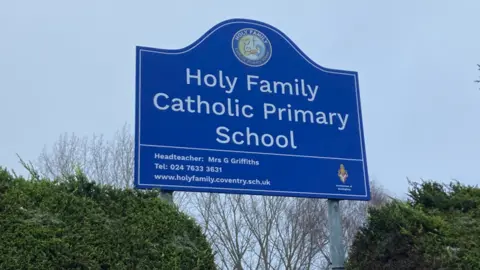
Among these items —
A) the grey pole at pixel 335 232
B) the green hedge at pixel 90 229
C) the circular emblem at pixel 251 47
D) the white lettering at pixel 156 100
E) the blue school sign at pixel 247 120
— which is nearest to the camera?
the green hedge at pixel 90 229

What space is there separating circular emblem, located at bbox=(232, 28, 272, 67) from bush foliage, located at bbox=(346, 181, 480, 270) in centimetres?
230

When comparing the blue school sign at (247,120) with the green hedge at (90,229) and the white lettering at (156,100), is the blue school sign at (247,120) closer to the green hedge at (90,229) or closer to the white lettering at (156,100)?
the white lettering at (156,100)

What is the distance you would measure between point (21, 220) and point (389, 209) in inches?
129

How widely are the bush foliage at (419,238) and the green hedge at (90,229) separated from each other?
1756mm

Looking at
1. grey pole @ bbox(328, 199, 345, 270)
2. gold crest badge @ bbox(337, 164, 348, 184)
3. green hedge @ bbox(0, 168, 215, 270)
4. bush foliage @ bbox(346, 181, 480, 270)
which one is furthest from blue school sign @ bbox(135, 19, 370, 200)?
green hedge @ bbox(0, 168, 215, 270)

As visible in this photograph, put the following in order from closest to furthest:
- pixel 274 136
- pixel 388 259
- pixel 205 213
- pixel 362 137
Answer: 1. pixel 388 259
2. pixel 274 136
3. pixel 362 137
4. pixel 205 213

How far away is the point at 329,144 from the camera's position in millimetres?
7305

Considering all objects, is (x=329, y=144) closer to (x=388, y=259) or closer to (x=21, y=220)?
(x=388, y=259)

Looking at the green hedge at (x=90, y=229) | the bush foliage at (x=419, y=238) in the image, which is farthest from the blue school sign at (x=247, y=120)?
the green hedge at (x=90, y=229)

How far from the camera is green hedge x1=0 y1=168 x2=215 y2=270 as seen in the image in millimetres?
4160

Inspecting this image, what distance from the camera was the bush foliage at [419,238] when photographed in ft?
18.0

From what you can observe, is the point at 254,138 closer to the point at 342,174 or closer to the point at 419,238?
the point at 342,174

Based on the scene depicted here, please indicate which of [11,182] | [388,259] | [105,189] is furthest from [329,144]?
[11,182]

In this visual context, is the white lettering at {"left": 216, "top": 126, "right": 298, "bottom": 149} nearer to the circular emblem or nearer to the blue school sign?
the blue school sign
